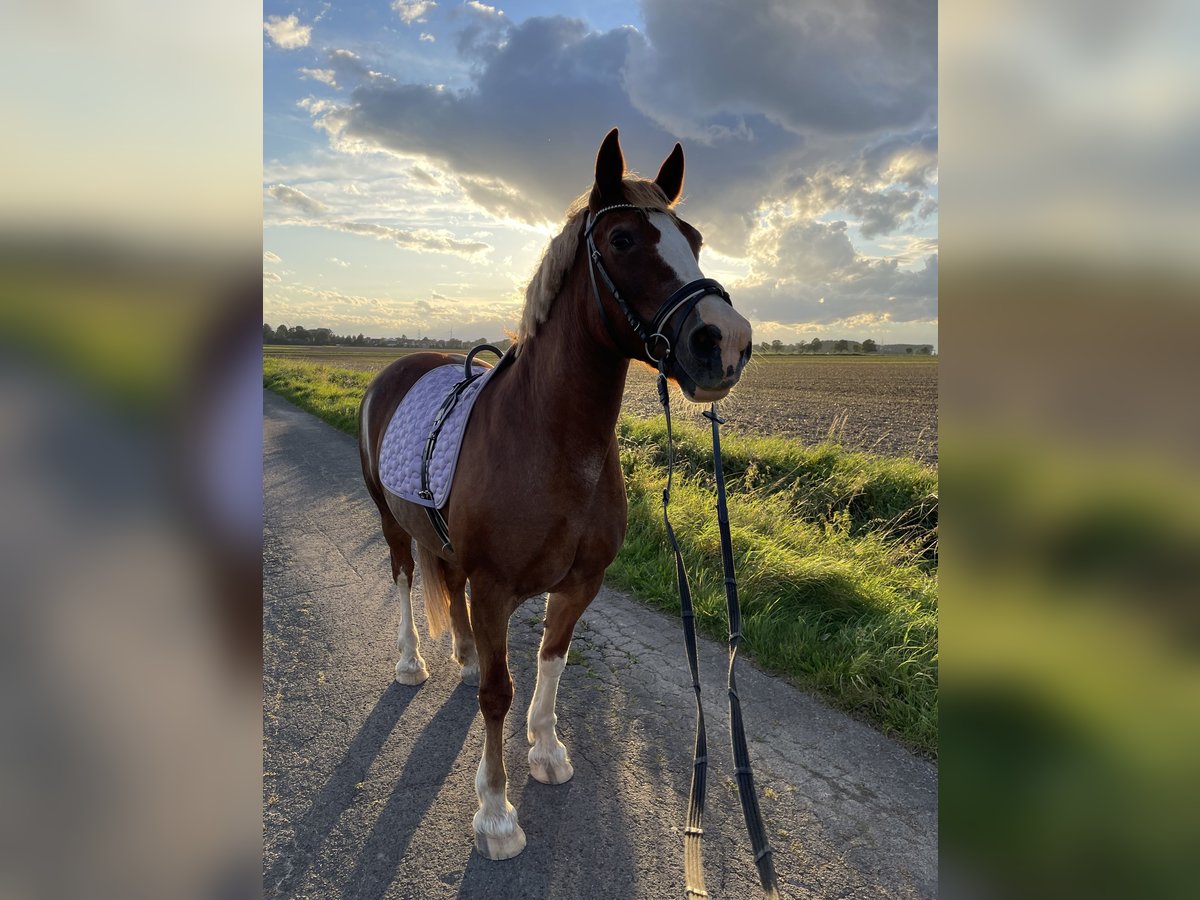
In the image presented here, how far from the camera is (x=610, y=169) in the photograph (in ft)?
7.20

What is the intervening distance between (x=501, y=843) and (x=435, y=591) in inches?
64.1

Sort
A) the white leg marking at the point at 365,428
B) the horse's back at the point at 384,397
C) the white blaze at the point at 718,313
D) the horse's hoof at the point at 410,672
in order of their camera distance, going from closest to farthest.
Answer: the white blaze at the point at 718,313 → the horse's hoof at the point at 410,672 → the horse's back at the point at 384,397 → the white leg marking at the point at 365,428

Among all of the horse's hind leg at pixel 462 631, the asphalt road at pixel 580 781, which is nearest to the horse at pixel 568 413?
the asphalt road at pixel 580 781

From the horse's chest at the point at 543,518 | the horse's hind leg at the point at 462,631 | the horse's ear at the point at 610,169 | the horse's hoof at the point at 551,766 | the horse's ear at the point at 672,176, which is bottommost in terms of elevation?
A: the horse's hoof at the point at 551,766

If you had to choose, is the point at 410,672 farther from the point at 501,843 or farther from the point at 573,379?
the point at 573,379

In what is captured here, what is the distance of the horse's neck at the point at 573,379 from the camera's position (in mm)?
2365

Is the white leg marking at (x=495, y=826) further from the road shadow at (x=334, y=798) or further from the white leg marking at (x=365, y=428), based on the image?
the white leg marking at (x=365, y=428)

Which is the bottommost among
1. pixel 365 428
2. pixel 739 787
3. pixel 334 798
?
pixel 334 798

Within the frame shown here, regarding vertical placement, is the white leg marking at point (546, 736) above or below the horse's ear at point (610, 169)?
below

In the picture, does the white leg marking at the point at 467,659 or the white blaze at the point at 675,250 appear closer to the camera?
the white blaze at the point at 675,250
